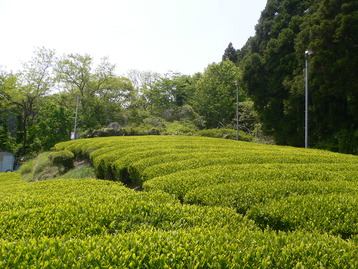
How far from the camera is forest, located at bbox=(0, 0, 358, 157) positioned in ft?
52.5

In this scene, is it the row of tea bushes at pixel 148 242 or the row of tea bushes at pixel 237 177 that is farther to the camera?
the row of tea bushes at pixel 237 177

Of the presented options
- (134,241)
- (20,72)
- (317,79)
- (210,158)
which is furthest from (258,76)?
(20,72)

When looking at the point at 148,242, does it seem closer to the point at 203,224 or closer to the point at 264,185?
the point at 203,224

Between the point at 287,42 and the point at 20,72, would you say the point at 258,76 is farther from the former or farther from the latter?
the point at 20,72

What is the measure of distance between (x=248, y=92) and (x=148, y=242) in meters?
23.2

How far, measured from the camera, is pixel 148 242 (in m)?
2.39

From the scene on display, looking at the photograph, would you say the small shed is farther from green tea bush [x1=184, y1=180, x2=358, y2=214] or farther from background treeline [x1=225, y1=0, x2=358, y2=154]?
green tea bush [x1=184, y1=180, x2=358, y2=214]

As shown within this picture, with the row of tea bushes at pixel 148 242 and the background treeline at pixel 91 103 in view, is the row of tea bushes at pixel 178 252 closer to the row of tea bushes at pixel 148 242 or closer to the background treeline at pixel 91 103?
the row of tea bushes at pixel 148 242

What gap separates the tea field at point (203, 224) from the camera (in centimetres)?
214

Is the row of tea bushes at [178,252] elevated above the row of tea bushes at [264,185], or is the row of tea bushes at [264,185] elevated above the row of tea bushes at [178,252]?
the row of tea bushes at [178,252]

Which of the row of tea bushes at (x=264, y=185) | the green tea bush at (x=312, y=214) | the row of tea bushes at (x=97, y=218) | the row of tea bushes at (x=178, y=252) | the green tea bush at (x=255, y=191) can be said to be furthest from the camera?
the green tea bush at (x=255, y=191)

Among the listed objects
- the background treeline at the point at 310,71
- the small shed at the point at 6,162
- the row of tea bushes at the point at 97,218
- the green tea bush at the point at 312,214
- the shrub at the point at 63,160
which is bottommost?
the small shed at the point at 6,162

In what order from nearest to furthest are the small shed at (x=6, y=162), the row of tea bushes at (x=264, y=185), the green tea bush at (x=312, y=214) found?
the green tea bush at (x=312, y=214)
the row of tea bushes at (x=264, y=185)
the small shed at (x=6, y=162)

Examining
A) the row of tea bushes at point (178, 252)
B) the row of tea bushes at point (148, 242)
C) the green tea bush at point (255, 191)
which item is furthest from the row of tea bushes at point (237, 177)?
the row of tea bushes at point (178, 252)
